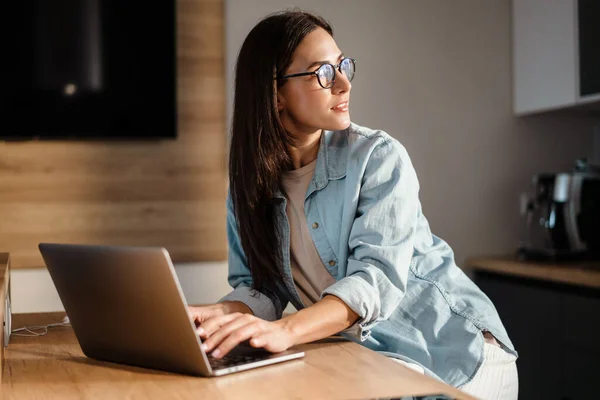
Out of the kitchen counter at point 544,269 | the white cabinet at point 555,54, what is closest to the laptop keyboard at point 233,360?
the kitchen counter at point 544,269

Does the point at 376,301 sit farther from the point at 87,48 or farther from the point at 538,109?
the point at 538,109

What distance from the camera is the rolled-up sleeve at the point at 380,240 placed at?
4.16ft

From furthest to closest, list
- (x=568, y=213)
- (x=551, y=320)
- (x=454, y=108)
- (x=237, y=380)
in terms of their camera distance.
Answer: (x=454, y=108), (x=568, y=213), (x=551, y=320), (x=237, y=380)

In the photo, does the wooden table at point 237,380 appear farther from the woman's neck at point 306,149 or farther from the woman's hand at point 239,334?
the woman's neck at point 306,149

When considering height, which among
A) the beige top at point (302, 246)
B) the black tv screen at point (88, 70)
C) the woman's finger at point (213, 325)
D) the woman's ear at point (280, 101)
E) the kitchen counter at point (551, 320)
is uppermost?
the black tv screen at point (88, 70)

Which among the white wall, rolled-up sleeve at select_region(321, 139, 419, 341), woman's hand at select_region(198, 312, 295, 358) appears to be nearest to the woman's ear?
rolled-up sleeve at select_region(321, 139, 419, 341)

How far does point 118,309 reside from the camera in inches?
43.3

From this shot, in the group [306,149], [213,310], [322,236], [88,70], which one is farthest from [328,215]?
[88,70]

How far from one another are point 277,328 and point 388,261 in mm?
243

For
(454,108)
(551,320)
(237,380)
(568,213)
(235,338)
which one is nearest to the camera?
(237,380)

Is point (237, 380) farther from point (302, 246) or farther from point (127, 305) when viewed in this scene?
point (302, 246)

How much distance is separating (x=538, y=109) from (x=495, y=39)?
0.34m

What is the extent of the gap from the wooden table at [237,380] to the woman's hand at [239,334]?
5 cm

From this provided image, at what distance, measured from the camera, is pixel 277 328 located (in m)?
1.16
